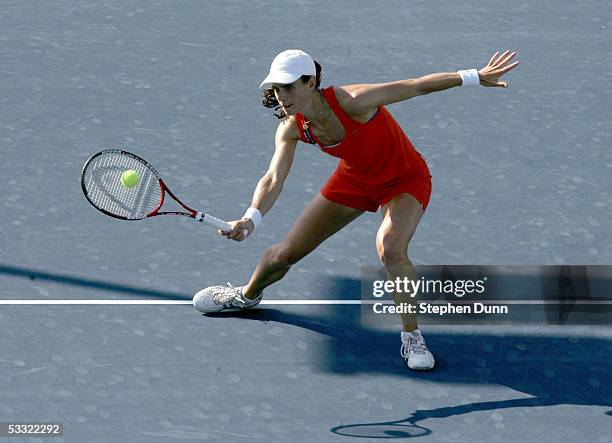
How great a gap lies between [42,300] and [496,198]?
3.04 meters

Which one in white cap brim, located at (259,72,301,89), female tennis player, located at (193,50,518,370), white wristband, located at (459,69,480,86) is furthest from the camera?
white wristband, located at (459,69,480,86)

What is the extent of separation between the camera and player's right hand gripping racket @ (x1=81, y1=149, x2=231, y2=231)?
6945 millimetres

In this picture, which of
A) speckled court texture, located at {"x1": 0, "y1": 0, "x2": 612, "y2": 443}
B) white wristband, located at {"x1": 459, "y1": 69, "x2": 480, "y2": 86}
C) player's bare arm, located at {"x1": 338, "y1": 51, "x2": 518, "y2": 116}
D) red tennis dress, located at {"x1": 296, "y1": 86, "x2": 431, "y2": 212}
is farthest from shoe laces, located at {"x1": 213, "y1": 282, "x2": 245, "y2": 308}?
white wristband, located at {"x1": 459, "y1": 69, "x2": 480, "y2": 86}

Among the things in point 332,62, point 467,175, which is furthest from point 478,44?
point 467,175

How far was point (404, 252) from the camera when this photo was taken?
691 cm

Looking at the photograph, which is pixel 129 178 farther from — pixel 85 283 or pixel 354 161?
pixel 354 161

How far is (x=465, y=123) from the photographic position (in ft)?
31.4

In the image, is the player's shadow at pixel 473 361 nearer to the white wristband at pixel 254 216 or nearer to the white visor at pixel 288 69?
the white wristband at pixel 254 216

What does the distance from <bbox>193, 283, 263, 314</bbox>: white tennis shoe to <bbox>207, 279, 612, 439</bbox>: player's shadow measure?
0.08 metres

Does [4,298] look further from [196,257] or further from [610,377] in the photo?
[610,377]

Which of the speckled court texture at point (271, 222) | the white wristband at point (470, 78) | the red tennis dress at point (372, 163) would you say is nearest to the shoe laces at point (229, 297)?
the speckled court texture at point (271, 222)

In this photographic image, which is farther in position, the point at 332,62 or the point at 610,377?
the point at 332,62

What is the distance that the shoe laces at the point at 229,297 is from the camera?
7531 millimetres

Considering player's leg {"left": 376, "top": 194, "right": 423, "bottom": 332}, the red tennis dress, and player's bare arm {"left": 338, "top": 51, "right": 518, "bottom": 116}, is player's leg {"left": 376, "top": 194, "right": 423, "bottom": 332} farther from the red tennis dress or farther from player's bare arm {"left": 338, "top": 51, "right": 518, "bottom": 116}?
player's bare arm {"left": 338, "top": 51, "right": 518, "bottom": 116}
